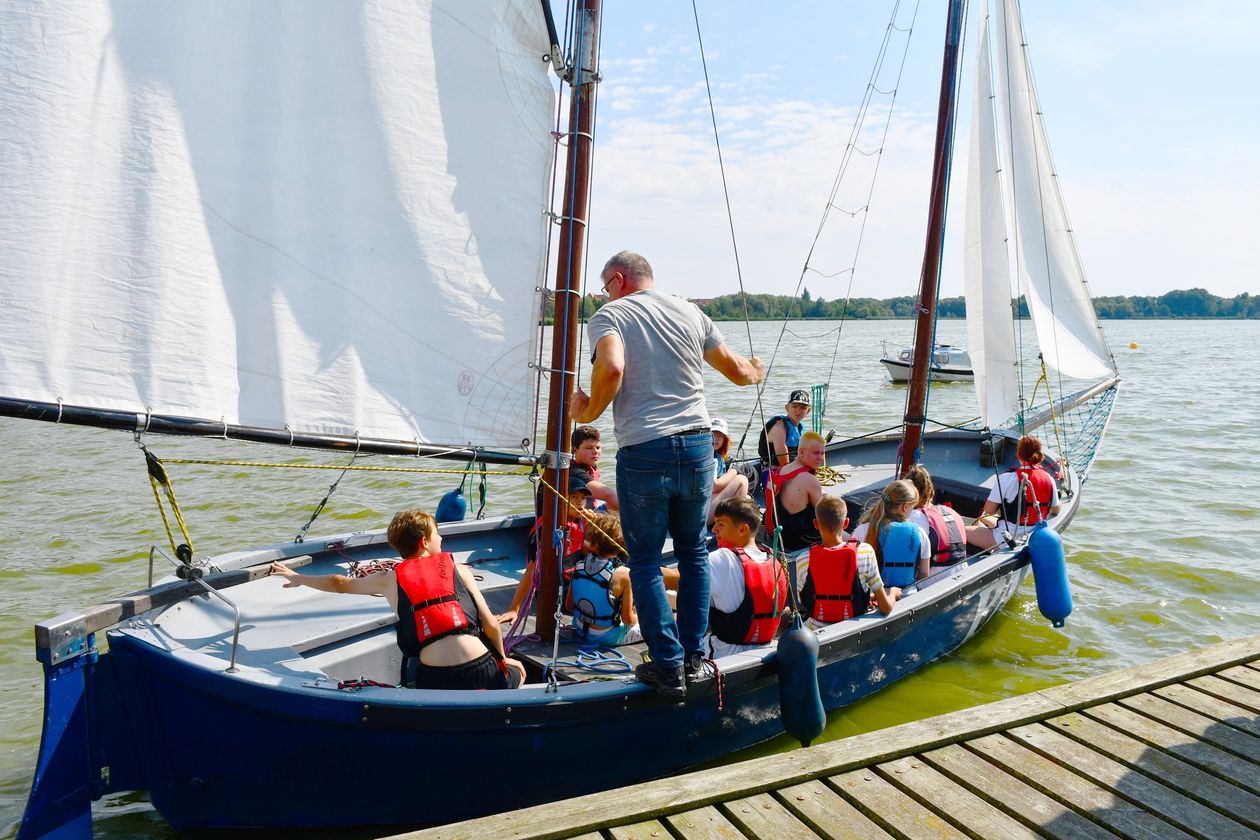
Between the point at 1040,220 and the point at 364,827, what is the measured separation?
9.21 metres

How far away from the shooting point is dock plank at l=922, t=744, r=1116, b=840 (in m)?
3.32

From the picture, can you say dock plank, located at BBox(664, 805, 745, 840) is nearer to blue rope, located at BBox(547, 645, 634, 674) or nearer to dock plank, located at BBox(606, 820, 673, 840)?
dock plank, located at BBox(606, 820, 673, 840)

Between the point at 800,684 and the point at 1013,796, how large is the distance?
4.35 ft

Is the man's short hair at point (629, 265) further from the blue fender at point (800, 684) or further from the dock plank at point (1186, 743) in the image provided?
the dock plank at point (1186, 743)

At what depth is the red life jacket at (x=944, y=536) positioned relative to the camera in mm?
6754

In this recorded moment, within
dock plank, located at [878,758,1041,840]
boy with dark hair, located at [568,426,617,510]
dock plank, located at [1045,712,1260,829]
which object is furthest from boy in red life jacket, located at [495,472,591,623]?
dock plank, located at [1045,712,1260,829]

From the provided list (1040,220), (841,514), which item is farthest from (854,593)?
(1040,220)

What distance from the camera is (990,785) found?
3615mm

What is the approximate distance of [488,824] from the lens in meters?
3.26

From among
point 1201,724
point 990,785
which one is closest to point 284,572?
point 990,785

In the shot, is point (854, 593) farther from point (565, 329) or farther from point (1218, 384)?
point (1218, 384)

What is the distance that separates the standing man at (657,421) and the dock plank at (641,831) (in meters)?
1.14

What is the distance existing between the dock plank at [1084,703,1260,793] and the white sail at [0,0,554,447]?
3.31 meters

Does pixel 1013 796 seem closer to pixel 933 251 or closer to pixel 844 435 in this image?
pixel 933 251
